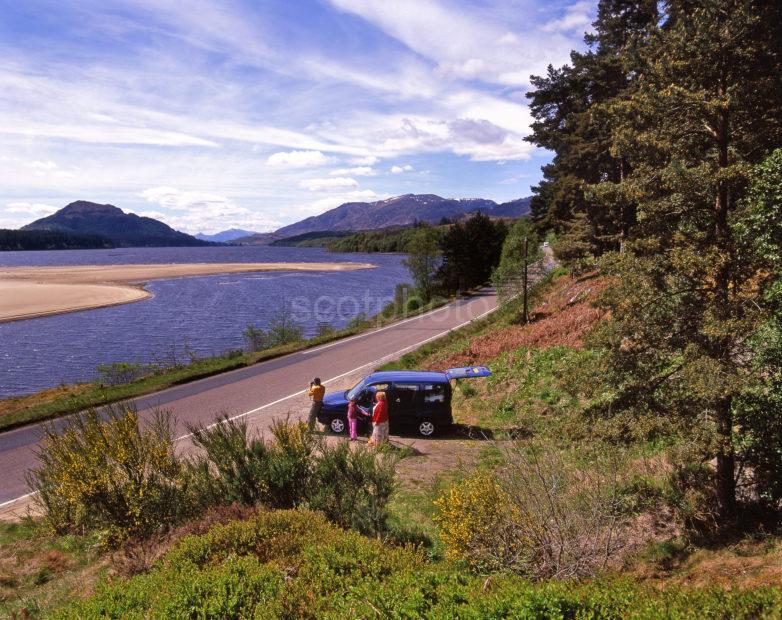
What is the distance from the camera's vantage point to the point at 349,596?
5.00m

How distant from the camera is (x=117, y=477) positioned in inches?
366

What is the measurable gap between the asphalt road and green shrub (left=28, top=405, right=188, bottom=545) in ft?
12.8

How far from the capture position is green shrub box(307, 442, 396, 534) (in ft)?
27.1

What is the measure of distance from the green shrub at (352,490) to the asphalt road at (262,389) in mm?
5528

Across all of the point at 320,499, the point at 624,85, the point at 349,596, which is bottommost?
the point at 320,499

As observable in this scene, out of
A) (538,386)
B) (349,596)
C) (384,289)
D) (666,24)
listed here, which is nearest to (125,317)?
(384,289)

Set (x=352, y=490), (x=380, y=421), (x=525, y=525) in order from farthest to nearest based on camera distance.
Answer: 1. (x=380, y=421)
2. (x=352, y=490)
3. (x=525, y=525)

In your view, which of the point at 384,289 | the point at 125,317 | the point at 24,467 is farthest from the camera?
the point at 384,289

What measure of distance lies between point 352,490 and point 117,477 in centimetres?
431

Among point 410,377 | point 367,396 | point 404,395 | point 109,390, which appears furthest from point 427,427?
point 109,390

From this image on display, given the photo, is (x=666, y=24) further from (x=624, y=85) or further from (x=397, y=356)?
(x=397, y=356)

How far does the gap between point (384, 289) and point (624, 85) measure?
5613 cm

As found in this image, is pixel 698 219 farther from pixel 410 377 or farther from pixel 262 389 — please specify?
pixel 262 389

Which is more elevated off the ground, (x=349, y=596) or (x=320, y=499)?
(x=349, y=596)
